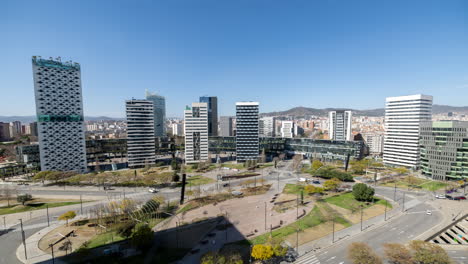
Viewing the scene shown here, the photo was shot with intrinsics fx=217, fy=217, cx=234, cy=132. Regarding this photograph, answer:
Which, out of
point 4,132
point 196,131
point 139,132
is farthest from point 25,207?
point 4,132

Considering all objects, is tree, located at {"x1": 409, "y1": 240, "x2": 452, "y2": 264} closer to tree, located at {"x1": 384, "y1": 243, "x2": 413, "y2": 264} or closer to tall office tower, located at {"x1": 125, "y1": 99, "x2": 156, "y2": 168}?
tree, located at {"x1": 384, "y1": 243, "x2": 413, "y2": 264}

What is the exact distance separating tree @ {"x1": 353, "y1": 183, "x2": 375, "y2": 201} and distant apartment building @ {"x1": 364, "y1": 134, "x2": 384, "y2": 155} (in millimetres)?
99736

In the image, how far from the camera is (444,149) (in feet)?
Result: 248

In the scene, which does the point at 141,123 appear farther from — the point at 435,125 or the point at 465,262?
the point at 435,125

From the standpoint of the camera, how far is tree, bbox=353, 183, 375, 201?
55.8m

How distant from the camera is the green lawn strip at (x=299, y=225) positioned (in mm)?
39594

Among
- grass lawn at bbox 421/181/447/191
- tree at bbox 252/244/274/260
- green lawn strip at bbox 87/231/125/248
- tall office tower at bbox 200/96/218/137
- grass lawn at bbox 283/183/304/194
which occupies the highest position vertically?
tall office tower at bbox 200/96/218/137

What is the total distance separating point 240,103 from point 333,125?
99.8m

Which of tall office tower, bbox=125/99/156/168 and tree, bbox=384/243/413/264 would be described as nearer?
tree, bbox=384/243/413/264

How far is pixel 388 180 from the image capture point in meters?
78.2

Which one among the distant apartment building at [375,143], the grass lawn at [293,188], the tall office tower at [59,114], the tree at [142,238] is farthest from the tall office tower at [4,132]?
the distant apartment building at [375,143]

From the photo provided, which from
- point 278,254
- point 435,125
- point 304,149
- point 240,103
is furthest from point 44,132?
point 435,125

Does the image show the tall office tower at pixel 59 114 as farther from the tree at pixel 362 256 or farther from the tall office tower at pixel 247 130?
the tree at pixel 362 256

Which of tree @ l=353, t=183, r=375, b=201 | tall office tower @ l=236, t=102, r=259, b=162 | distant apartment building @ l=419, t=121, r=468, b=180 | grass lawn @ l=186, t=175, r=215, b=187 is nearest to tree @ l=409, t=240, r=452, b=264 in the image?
tree @ l=353, t=183, r=375, b=201
